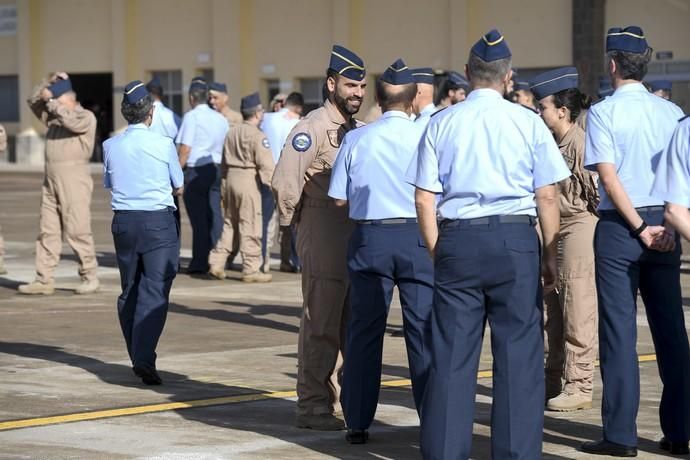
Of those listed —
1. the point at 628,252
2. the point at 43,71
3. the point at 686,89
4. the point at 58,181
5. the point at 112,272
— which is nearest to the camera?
the point at 628,252

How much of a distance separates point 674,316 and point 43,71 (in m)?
46.1

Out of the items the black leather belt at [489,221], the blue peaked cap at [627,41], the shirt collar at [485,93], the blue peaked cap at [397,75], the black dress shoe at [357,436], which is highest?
the blue peaked cap at [627,41]

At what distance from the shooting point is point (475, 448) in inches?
303

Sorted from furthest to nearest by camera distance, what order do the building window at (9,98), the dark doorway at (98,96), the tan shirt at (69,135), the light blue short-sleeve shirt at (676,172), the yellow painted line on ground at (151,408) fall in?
the dark doorway at (98,96)
the building window at (9,98)
the tan shirt at (69,135)
the yellow painted line on ground at (151,408)
the light blue short-sleeve shirt at (676,172)

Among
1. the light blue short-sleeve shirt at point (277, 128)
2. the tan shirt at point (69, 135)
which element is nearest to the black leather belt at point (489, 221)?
the tan shirt at point (69, 135)

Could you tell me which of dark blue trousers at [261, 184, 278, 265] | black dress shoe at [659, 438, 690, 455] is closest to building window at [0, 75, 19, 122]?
dark blue trousers at [261, 184, 278, 265]

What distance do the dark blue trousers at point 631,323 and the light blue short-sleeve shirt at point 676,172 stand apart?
0.85 meters

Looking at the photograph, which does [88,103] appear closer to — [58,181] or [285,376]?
[58,181]

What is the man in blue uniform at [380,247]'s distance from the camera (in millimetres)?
7703

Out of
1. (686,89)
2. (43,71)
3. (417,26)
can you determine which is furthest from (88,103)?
(686,89)

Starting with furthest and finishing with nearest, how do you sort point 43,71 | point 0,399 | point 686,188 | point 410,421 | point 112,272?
point 43,71, point 112,272, point 0,399, point 410,421, point 686,188

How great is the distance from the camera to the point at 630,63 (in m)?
7.38

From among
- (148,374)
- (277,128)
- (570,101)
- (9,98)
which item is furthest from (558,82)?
(9,98)

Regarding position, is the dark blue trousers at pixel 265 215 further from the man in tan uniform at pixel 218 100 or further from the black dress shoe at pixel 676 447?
the black dress shoe at pixel 676 447
